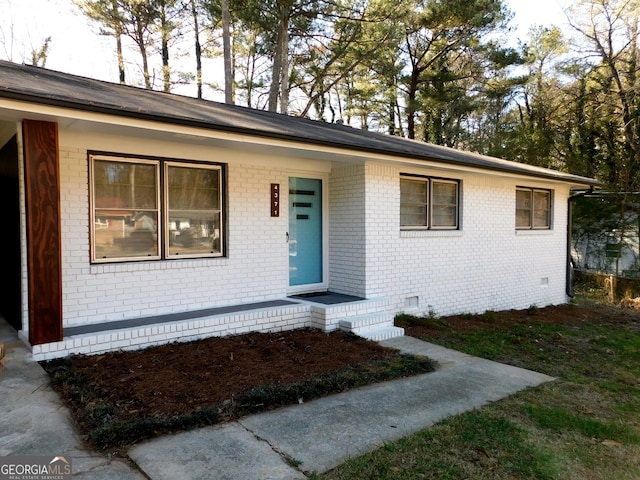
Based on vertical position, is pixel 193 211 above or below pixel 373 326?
above

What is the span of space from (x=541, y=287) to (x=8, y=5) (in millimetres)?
19417

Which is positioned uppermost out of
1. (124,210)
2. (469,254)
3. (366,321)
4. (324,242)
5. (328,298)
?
(124,210)

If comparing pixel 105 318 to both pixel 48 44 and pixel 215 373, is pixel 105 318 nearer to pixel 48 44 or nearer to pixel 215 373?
pixel 215 373

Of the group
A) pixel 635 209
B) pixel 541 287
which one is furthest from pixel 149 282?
pixel 635 209

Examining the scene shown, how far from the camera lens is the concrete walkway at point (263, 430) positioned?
111 inches

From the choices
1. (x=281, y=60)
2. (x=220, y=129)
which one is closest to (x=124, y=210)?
(x=220, y=129)

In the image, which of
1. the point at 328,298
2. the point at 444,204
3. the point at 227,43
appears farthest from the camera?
the point at 227,43

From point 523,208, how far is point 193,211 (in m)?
8.03

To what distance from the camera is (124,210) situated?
18.6 feet

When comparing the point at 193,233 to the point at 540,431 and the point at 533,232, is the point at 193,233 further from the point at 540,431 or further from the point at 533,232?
the point at 533,232

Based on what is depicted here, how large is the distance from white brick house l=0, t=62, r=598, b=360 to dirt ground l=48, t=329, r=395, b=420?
0.34m

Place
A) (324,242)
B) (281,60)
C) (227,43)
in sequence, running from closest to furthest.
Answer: (324,242) → (227,43) → (281,60)

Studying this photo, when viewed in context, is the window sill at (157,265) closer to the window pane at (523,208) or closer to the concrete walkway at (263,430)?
the concrete walkway at (263,430)

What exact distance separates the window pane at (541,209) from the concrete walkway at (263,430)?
7.25 m
